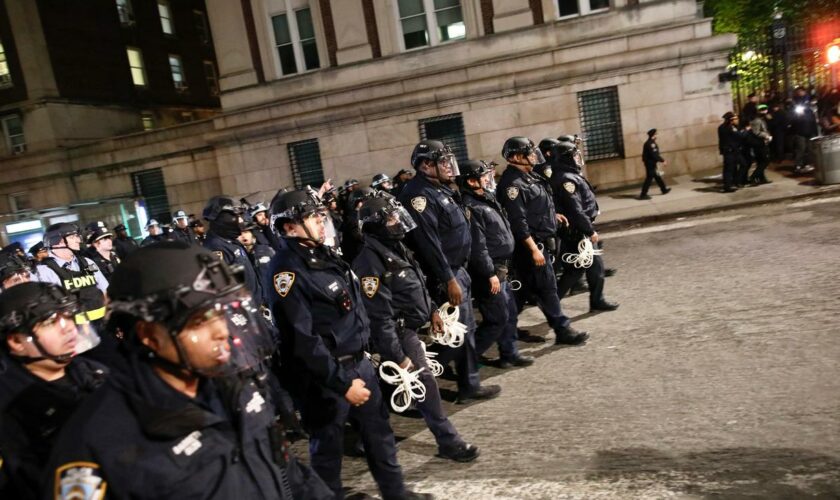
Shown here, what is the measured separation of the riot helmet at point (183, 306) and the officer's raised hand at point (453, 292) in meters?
3.32

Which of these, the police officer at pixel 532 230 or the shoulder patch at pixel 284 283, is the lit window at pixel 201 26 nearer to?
the police officer at pixel 532 230

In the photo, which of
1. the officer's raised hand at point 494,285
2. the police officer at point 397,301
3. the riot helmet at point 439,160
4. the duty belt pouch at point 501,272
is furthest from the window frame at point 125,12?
the police officer at point 397,301

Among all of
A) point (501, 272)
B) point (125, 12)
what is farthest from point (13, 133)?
point (501, 272)

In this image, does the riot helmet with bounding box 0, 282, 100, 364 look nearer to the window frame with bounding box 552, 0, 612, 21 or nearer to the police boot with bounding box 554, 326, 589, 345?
the police boot with bounding box 554, 326, 589, 345

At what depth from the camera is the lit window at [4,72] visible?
25.8m

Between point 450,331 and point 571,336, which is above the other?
point 450,331

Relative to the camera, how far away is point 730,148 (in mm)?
14102

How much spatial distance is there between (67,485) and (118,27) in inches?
1350

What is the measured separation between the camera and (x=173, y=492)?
5.74ft

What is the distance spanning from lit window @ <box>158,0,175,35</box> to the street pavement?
32.9 meters

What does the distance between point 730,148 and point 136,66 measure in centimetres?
2871

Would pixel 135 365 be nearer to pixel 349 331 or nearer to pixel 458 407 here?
pixel 349 331

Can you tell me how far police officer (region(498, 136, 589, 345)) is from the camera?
635 centimetres

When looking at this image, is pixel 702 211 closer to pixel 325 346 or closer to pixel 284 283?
pixel 325 346
